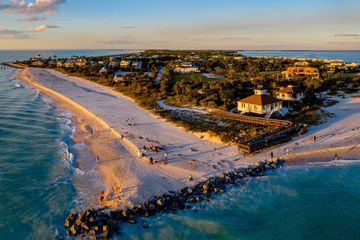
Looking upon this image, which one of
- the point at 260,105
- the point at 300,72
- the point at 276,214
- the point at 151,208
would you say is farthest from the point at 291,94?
the point at 300,72

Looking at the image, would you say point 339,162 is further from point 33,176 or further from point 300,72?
point 300,72

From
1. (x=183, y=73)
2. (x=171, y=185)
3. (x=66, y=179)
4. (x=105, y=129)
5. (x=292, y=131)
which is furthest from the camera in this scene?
(x=183, y=73)

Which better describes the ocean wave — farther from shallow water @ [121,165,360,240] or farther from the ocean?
shallow water @ [121,165,360,240]

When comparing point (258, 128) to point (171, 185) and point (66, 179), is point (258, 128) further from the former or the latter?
point (66, 179)

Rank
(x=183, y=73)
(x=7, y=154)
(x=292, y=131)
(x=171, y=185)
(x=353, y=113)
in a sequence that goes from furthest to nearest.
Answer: (x=183, y=73) → (x=353, y=113) → (x=292, y=131) → (x=7, y=154) → (x=171, y=185)

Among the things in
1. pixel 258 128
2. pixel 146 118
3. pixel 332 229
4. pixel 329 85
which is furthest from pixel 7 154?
pixel 329 85

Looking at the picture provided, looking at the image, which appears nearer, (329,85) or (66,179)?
(66,179)

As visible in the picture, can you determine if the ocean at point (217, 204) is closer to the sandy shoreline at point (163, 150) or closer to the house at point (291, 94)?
the sandy shoreline at point (163, 150)

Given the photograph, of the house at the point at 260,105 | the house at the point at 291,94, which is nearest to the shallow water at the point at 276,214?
the house at the point at 260,105
